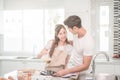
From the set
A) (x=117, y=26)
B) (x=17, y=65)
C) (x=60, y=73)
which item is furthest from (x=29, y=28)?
(x=60, y=73)

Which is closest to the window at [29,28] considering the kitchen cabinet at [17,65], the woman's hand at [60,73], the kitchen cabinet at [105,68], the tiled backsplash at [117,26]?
the kitchen cabinet at [17,65]

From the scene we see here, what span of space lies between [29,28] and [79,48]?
325 centimetres

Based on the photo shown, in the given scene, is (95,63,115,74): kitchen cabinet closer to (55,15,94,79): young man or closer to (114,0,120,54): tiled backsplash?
(114,0,120,54): tiled backsplash

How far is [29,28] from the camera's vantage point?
549 cm

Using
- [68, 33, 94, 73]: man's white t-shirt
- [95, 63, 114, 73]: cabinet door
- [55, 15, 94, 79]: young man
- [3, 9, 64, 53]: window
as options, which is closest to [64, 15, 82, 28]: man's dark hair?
[55, 15, 94, 79]: young man

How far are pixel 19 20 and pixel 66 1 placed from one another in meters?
1.28

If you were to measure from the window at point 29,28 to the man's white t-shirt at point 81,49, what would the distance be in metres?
2.99

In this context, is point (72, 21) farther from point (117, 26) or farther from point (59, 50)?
point (117, 26)

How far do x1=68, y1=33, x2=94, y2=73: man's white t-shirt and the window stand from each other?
9.82ft

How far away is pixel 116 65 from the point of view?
460 cm

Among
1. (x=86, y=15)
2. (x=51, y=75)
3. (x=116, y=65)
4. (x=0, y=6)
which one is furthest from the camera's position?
(x=0, y=6)

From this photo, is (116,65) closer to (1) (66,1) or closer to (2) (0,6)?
(1) (66,1)

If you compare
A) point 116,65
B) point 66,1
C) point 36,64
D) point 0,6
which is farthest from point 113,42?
point 0,6

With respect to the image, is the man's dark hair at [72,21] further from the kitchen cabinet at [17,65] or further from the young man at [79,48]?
the kitchen cabinet at [17,65]
